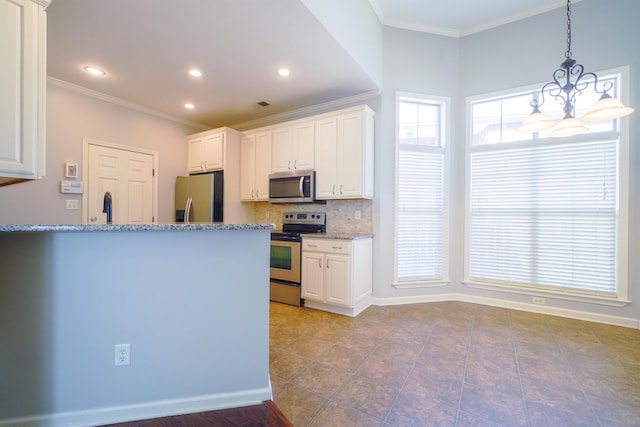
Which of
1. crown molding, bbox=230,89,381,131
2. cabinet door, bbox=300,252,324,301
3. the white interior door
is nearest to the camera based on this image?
cabinet door, bbox=300,252,324,301

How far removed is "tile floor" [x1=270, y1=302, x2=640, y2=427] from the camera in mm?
1610

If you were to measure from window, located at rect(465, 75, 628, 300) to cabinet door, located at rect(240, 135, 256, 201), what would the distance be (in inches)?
122

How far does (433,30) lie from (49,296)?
4.69 meters

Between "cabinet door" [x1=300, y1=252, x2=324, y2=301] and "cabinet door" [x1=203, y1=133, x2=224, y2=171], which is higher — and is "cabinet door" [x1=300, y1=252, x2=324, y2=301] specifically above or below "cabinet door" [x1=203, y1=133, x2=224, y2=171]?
below

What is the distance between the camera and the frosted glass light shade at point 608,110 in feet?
5.97

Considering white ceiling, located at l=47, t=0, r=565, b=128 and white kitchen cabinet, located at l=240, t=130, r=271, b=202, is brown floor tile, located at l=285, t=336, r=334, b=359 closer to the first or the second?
white kitchen cabinet, located at l=240, t=130, r=271, b=202

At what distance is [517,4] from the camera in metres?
3.26

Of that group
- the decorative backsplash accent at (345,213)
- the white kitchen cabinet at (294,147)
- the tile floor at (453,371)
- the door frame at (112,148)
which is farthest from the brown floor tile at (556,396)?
the door frame at (112,148)

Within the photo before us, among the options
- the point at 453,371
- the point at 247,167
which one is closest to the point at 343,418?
the point at 453,371

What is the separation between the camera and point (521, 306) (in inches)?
133

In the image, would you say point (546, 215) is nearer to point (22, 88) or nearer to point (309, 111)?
point (309, 111)

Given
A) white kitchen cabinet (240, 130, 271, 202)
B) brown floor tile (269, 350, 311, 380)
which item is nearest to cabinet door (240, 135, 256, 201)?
white kitchen cabinet (240, 130, 271, 202)

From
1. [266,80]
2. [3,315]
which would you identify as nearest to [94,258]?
[3,315]

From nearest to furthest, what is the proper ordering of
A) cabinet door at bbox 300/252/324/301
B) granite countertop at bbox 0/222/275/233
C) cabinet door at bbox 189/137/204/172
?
granite countertop at bbox 0/222/275/233 → cabinet door at bbox 300/252/324/301 → cabinet door at bbox 189/137/204/172
